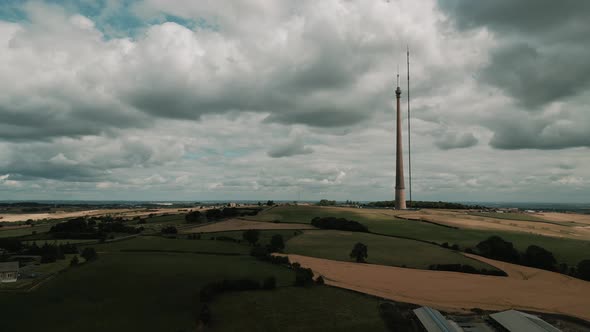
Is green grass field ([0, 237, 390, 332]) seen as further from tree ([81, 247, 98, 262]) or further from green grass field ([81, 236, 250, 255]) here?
green grass field ([81, 236, 250, 255])

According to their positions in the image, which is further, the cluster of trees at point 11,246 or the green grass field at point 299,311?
the cluster of trees at point 11,246

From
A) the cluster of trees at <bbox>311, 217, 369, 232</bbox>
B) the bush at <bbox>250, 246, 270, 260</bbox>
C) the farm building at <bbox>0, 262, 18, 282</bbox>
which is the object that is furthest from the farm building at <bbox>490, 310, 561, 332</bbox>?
the cluster of trees at <bbox>311, 217, 369, 232</bbox>

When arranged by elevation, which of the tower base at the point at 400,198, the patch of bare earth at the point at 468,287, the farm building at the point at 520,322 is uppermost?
the tower base at the point at 400,198

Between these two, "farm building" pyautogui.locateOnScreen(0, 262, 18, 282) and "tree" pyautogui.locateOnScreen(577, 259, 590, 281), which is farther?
"tree" pyautogui.locateOnScreen(577, 259, 590, 281)

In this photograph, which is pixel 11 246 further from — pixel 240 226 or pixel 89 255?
pixel 240 226

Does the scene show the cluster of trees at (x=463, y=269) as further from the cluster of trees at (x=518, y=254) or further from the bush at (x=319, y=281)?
the bush at (x=319, y=281)

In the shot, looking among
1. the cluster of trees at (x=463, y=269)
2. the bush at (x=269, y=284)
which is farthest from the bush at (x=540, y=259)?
the bush at (x=269, y=284)
